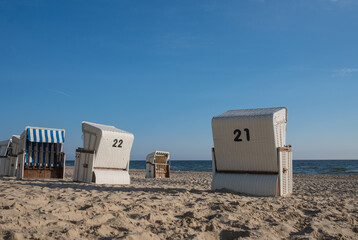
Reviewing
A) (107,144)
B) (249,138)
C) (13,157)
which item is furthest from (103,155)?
(13,157)

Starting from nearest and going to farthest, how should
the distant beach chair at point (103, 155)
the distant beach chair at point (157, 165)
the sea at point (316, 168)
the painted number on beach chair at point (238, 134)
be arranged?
the painted number on beach chair at point (238, 134) < the distant beach chair at point (103, 155) < the distant beach chair at point (157, 165) < the sea at point (316, 168)

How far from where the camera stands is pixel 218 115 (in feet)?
31.8

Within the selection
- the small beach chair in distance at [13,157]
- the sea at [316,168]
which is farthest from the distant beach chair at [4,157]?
the sea at [316,168]

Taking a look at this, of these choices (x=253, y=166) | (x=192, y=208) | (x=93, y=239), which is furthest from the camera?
(x=253, y=166)

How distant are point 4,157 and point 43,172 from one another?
5.62 m

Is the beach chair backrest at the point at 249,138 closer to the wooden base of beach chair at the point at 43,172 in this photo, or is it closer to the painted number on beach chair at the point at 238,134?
the painted number on beach chair at the point at 238,134

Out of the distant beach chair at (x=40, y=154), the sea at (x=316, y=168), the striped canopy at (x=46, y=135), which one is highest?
the striped canopy at (x=46, y=135)

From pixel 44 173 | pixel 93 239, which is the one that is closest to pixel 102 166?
pixel 44 173

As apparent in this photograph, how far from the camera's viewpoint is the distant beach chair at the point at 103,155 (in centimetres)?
1221

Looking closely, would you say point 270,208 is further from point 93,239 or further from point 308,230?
point 93,239

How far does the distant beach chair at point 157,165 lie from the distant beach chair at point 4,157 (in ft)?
27.5

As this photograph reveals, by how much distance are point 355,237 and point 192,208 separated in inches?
108

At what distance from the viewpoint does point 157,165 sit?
2103cm

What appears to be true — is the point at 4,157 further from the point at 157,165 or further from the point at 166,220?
the point at 166,220
